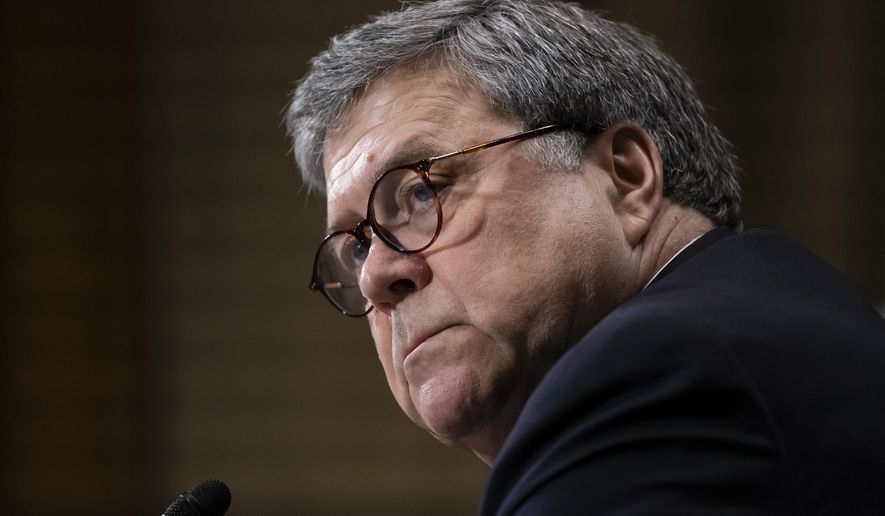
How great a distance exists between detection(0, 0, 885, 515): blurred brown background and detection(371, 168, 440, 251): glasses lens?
310 centimetres

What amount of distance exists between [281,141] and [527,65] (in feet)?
10.6

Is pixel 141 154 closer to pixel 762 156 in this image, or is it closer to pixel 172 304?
pixel 172 304

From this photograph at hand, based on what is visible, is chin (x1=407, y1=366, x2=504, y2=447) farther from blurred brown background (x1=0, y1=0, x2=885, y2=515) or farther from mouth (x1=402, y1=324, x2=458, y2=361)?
blurred brown background (x1=0, y1=0, x2=885, y2=515)

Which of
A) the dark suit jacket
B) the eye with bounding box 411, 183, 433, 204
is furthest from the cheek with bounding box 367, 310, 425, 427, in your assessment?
the dark suit jacket

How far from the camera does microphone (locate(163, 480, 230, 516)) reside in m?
1.33

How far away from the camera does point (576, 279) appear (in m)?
1.42

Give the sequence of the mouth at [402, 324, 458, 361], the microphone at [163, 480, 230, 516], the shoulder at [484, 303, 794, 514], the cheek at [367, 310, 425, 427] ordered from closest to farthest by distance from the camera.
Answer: the shoulder at [484, 303, 794, 514], the microphone at [163, 480, 230, 516], the mouth at [402, 324, 458, 361], the cheek at [367, 310, 425, 427]

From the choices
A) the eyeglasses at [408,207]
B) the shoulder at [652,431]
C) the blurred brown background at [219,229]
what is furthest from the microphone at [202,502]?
the blurred brown background at [219,229]

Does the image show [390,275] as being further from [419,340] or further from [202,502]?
[202,502]

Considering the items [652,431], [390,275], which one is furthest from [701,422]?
[390,275]

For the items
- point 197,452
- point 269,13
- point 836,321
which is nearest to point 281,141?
point 269,13

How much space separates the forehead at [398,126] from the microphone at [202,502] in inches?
18.4

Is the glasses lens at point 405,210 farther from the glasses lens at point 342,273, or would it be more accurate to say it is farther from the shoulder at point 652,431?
the shoulder at point 652,431

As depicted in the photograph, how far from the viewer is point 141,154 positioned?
15.3 ft
